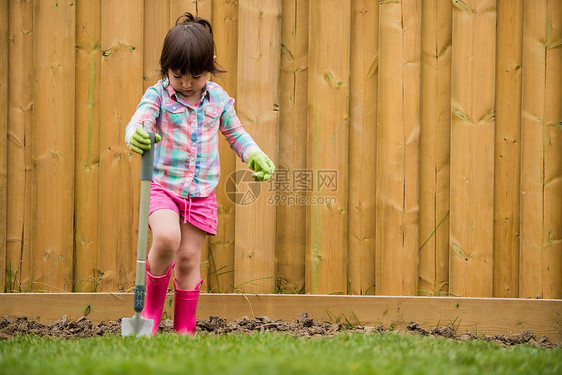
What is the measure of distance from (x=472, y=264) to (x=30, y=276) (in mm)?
2584

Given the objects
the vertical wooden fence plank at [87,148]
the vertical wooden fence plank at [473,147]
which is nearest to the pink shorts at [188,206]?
the vertical wooden fence plank at [87,148]

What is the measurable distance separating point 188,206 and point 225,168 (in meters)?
0.61

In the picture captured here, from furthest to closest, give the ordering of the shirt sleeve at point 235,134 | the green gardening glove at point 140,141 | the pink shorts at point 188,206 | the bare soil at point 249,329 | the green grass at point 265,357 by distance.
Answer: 1. the bare soil at point 249,329
2. the shirt sleeve at point 235,134
3. the pink shorts at point 188,206
4. the green gardening glove at point 140,141
5. the green grass at point 265,357

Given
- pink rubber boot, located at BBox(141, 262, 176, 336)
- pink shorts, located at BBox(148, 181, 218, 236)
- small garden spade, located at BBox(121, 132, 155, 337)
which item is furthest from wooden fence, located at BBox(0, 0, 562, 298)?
small garden spade, located at BBox(121, 132, 155, 337)

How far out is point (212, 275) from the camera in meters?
3.47

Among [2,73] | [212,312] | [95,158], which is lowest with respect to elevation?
[212,312]

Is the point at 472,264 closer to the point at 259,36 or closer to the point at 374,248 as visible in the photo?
the point at 374,248

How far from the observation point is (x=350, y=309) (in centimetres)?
339

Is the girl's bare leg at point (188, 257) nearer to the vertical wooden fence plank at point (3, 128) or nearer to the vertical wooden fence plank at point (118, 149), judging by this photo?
the vertical wooden fence plank at point (118, 149)

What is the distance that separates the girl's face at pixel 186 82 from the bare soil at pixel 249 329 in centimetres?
128

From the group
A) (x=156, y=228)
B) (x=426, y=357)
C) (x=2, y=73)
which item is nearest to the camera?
(x=426, y=357)

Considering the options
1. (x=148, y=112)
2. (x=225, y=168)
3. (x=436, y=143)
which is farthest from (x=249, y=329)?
(x=436, y=143)

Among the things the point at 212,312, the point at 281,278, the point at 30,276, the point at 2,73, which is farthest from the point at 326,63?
the point at 30,276

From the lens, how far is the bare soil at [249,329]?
124 inches
